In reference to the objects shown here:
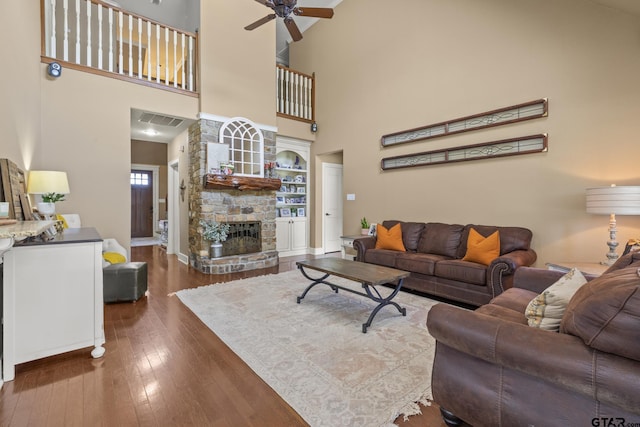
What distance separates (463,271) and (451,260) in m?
0.29

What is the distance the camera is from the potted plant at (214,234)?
487cm

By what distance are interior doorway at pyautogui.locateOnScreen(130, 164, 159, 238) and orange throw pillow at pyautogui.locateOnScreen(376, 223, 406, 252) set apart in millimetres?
7759

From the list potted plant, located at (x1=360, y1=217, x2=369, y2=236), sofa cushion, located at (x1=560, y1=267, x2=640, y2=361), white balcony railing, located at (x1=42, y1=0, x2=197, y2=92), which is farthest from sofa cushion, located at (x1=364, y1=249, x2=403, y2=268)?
white balcony railing, located at (x1=42, y1=0, x2=197, y2=92)

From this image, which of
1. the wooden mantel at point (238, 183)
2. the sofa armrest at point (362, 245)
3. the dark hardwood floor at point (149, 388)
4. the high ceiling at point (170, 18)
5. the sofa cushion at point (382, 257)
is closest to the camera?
the dark hardwood floor at point (149, 388)

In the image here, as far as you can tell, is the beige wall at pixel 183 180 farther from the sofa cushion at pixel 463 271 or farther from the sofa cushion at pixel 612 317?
the sofa cushion at pixel 612 317

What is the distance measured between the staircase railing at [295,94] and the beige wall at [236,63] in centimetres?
57

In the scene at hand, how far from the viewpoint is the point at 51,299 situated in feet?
6.72

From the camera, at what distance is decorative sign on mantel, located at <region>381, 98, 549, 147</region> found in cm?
357

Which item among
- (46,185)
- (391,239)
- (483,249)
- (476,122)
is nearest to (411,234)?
(391,239)

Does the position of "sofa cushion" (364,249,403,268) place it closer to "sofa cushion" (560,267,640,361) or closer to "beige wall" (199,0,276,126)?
"sofa cushion" (560,267,640,361)

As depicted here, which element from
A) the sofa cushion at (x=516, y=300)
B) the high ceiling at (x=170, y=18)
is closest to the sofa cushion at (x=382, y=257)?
the sofa cushion at (x=516, y=300)

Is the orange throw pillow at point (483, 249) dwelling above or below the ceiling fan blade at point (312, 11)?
below

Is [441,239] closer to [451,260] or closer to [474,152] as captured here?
[451,260]

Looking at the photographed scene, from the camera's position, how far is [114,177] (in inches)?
172
